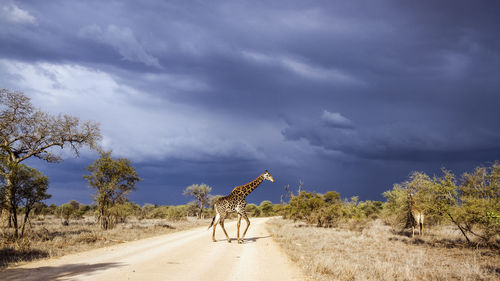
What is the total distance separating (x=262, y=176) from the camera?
20.0 metres

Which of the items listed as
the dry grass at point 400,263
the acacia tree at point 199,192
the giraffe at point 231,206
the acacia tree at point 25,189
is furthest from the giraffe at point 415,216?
the acacia tree at point 199,192

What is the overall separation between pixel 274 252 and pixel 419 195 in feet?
42.5

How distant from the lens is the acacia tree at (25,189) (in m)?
16.7

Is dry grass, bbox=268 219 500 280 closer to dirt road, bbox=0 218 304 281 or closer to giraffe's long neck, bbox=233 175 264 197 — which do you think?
dirt road, bbox=0 218 304 281

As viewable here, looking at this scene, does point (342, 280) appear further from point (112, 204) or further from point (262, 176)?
point (112, 204)

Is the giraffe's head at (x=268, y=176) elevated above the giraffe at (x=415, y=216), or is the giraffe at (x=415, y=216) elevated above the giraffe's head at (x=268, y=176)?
the giraffe's head at (x=268, y=176)

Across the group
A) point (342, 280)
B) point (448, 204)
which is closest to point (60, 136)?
point (342, 280)

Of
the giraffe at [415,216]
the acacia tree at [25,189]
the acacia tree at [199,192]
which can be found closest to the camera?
the acacia tree at [25,189]

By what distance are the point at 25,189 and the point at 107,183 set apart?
36.7 feet

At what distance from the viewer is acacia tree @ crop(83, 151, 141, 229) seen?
1113 inches

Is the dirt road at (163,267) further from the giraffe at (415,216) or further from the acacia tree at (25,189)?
the giraffe at (415,216)

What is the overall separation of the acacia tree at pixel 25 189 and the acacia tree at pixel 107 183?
9178mm

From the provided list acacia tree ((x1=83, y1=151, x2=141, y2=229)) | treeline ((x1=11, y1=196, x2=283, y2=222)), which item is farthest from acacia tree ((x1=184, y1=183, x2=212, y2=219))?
acacia tree ((x1=83, y1=151, x2=141, y2=229))

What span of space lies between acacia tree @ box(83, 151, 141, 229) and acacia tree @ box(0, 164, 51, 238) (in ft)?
30.1
